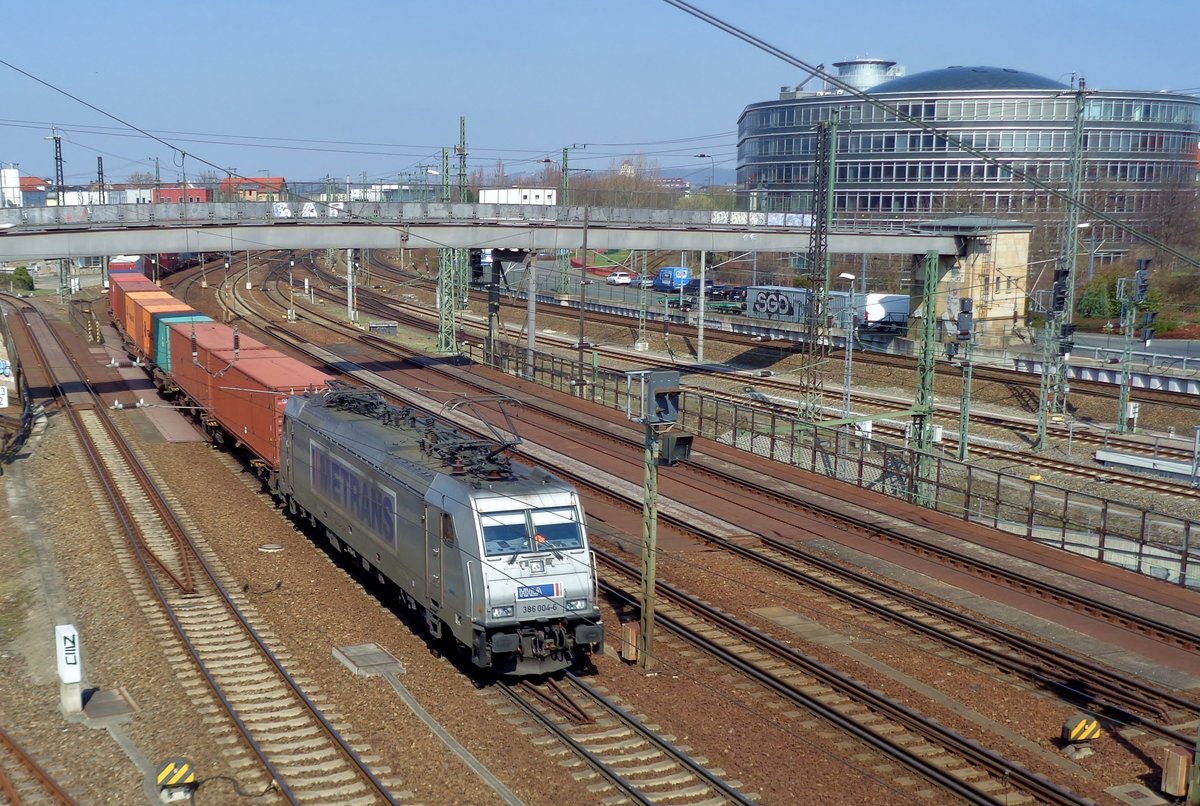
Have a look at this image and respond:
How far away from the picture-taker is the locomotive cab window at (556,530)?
14.7m

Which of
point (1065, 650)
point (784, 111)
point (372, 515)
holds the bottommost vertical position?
point (1065, 650)

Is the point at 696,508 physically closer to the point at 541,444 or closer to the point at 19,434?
the point at 541,444

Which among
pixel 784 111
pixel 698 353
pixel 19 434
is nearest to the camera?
pixel 19 434

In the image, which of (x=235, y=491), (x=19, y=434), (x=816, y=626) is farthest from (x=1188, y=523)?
(x=19, y=434)

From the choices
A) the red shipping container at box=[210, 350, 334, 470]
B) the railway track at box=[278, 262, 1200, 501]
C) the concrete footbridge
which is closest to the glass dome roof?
the concrete footbridge

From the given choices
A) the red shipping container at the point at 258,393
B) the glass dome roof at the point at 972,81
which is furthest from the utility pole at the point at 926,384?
the glass dome roof at the point at 972,81

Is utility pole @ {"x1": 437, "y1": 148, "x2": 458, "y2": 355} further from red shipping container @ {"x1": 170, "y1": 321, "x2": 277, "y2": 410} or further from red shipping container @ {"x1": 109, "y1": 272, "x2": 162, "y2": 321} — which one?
red shipping container @ {"x1": 170, "y1": 321, "x2": 277, "y2": 410}

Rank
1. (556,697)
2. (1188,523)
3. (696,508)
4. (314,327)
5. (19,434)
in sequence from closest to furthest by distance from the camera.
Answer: (556,697) → (1188,523) → (696,508) → (19,434) → (314,327)

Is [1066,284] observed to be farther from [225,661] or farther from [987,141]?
[987,141]

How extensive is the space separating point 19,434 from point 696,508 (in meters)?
20.2

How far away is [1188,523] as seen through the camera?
67.6ft

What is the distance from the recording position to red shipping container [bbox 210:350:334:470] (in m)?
23.8

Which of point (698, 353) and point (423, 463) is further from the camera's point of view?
point (698, 353)

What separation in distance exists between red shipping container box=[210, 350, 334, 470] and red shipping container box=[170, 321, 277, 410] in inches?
21.2
